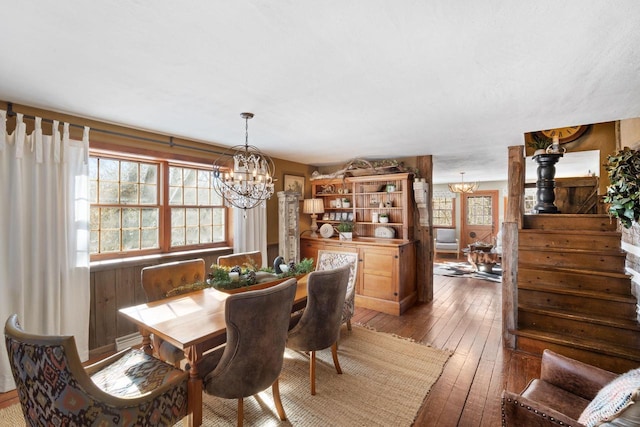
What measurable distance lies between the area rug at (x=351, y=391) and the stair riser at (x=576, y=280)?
1375 millimetres

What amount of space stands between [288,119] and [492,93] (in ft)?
5.61

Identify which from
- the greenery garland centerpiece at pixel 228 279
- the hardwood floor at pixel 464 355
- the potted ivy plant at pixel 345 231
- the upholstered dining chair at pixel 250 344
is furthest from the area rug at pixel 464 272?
the upholstered dining chair at pixel 250 344

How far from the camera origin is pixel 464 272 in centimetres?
650

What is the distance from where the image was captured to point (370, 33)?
1.41 meters

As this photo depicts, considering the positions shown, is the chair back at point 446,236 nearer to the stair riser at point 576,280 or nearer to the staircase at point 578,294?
the staircase at point 578,294

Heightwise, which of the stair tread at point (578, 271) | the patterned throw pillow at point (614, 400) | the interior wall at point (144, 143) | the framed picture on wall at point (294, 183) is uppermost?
the interior wall at point (144, 143)

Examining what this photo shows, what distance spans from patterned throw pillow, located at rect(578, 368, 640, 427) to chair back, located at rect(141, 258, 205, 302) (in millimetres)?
2868

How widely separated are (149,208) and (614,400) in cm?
400

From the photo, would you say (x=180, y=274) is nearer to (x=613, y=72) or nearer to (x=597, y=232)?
(x=613, y=72)

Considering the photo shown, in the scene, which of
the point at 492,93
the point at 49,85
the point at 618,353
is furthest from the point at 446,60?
the point at 618,353

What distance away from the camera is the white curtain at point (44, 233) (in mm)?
2287

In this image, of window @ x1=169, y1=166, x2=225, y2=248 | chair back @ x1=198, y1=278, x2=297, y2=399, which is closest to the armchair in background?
window @ x1=169, y1=166, x2=225, y2=248

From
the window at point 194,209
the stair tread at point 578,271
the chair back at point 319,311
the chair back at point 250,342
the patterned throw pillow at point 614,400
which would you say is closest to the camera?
the patterned throw pillow at point 614,400

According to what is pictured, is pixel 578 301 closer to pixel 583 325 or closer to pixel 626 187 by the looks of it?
pixel 583 325
